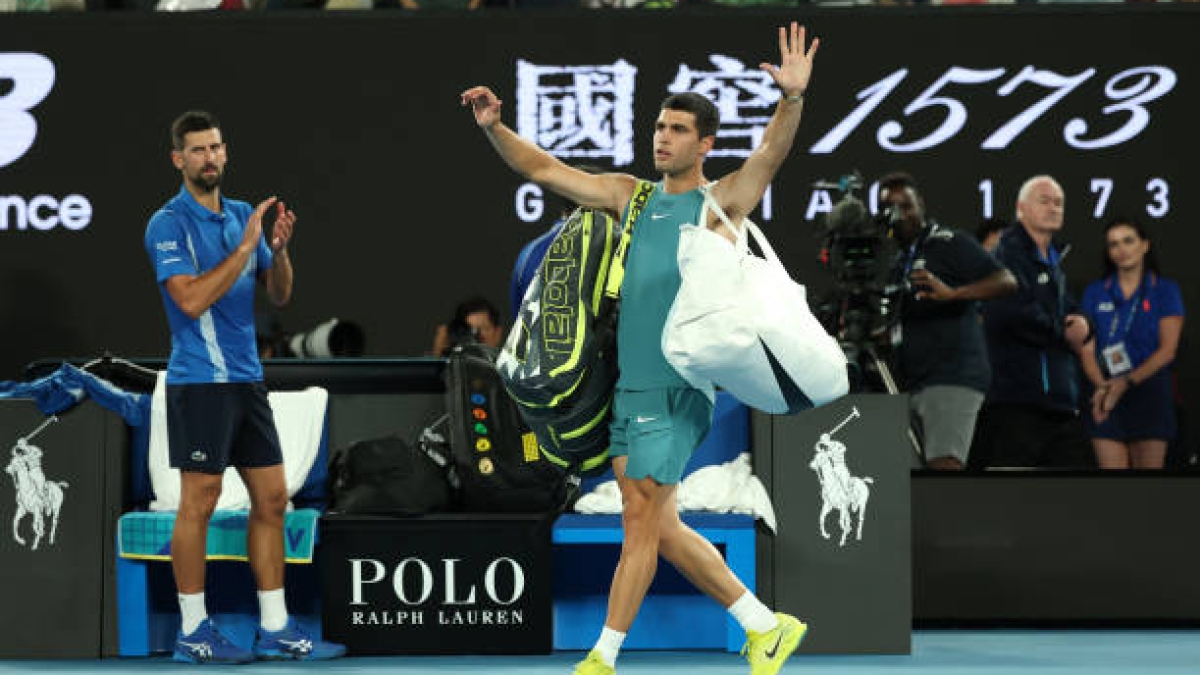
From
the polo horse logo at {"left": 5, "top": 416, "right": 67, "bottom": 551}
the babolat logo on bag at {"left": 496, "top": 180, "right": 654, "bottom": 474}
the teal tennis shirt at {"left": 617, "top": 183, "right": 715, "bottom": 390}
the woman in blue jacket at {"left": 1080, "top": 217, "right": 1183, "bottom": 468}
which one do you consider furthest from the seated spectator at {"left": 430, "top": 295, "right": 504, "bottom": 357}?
the teal tennis shirt at {"left": 617, "top": 183, "right": 715, "bottom": 390}

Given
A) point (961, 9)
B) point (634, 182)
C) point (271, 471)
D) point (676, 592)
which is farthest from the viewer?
point (961, 9)

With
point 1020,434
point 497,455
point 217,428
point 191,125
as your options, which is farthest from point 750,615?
point 1020,434

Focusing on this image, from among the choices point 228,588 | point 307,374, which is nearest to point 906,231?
point 307,374

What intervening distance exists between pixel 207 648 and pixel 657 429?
1851 mm

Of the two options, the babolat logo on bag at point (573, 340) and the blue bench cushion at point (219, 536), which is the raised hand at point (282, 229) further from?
the babolat logo on bag at point (573, 340)

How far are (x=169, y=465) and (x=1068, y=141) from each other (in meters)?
4.92

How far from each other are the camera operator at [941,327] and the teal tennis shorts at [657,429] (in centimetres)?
255

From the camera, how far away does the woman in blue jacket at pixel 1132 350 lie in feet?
27.1

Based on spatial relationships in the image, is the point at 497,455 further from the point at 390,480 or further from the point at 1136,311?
the point at 1136,311

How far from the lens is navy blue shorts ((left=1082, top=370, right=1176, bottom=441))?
8398 mm

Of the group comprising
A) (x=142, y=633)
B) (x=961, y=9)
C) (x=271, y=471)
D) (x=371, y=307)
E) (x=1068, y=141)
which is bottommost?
(x=142, y=633)

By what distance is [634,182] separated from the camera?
5.35m

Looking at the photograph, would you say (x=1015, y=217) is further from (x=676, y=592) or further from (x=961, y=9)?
(x=676, y=592)

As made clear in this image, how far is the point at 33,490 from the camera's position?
247 inches
